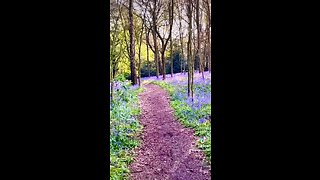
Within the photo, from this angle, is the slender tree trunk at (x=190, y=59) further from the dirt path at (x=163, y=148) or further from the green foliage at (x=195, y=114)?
the dirt path at (x=163, y=148)

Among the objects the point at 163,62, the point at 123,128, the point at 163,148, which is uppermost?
the point at 163,62

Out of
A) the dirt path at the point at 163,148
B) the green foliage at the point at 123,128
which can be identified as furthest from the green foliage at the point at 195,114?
the green foliage at the point at 123,128

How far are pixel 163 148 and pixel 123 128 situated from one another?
13.4 inches

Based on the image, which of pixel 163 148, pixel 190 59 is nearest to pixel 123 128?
pixel 163 148

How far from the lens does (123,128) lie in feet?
7.86

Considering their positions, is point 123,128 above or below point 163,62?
below

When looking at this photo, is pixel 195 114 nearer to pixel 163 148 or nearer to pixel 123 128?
pixel 163 148

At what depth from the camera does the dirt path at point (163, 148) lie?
2350 millimetres

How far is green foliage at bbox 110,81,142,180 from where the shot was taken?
92.1 inches

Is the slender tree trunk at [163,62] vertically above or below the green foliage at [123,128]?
above

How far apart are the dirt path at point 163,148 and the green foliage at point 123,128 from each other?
0.06 metres
